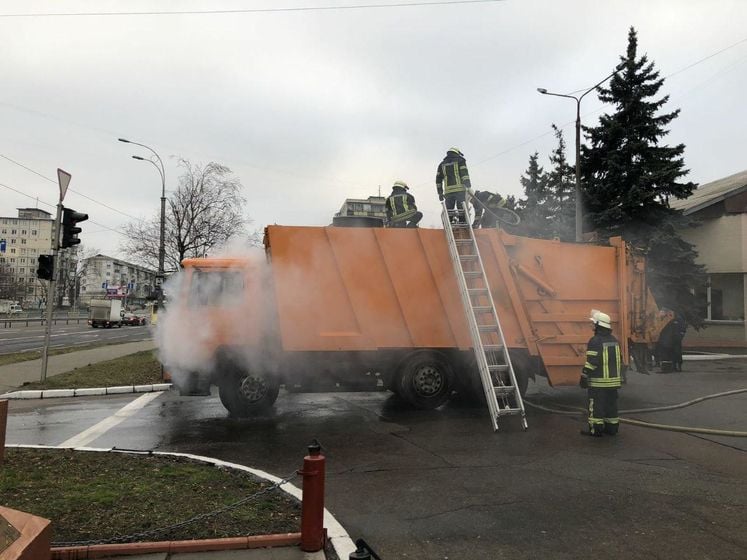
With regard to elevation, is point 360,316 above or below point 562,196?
below

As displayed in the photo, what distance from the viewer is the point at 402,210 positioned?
9.41 metres

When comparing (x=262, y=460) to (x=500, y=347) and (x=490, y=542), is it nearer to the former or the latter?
(x=490, y=542)

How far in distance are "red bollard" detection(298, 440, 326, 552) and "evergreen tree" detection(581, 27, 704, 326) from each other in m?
18.9

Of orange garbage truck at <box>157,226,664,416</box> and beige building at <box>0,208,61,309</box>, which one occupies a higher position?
beige building at <box>0,208,61,309</box>

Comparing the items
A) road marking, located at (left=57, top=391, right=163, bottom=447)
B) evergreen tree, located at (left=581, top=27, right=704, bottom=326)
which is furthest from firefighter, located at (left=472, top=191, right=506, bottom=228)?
evergreen tree, located at (left=581, top=27, right=704, bottom=326)

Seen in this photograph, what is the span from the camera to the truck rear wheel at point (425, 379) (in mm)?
8227

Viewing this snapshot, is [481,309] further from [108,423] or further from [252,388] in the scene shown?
[108,423]

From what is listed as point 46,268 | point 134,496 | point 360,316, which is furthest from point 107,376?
point 134,496

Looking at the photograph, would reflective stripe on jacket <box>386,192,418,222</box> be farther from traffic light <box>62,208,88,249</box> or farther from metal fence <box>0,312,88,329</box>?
metal fence <box>0,312,88,329</box>

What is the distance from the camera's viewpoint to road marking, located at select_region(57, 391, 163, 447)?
22.3ft

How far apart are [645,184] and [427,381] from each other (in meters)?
15.5

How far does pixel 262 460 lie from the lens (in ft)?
19.6

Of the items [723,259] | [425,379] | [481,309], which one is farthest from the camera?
[723,259]

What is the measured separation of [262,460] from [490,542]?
306 cm
